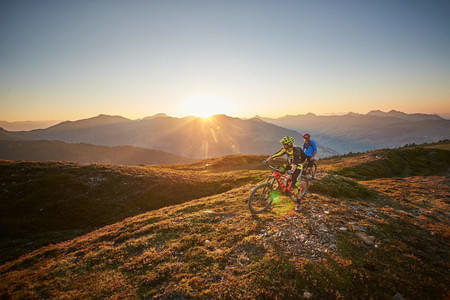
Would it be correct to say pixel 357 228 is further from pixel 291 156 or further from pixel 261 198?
pixel 261 198

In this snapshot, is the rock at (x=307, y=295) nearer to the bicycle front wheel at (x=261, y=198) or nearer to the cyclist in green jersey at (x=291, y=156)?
the bicycle front wheel at (x=261, y=198)

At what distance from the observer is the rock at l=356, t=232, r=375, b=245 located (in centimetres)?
909

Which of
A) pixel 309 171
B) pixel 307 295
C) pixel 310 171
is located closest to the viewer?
pixel 307 295

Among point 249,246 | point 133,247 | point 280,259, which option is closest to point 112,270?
point 133,247

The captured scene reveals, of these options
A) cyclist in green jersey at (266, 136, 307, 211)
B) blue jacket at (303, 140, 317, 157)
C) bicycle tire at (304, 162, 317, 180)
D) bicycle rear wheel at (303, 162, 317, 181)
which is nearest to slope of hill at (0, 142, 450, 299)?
bicycle rear wheel at (303, 162, 317, 181)

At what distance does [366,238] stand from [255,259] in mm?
6120

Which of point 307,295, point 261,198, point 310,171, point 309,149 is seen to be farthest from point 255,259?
point 310,171

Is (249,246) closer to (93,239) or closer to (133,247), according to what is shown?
(133,247)

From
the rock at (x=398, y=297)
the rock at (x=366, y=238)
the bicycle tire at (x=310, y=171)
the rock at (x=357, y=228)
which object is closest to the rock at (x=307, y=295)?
the rock at (x=398, y=297)

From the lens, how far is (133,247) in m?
10.2

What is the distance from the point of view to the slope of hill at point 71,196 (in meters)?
18.2

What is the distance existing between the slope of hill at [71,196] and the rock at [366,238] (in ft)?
64.6

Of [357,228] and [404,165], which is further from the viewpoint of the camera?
[404,165]

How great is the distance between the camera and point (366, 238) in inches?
368
